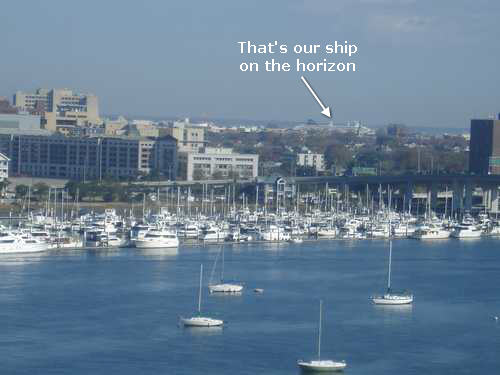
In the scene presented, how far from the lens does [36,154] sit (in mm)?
34844

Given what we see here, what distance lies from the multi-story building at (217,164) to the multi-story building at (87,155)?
348mm

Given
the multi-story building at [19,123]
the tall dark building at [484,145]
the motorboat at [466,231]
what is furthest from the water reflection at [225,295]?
the multi-story building at [19,123]

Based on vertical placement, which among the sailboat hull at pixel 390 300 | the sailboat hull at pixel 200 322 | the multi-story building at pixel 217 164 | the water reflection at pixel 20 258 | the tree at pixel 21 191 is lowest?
the sailboat hull at pixel 200 322

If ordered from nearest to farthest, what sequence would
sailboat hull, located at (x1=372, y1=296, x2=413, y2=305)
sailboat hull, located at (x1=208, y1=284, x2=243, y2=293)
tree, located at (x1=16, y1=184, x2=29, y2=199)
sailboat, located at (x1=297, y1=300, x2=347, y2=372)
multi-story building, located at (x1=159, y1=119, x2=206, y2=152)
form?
sailboat, located at (x1=297, y1=300, x2=347, y2=372), sailboat hull, located at (x1=372, y1=296, x2=413, y2=305), sailboat hull, located at (x1=208, y1=284, x2=243, y2=293), tree, located at (x1=16, y1=184, x2=29, y2=199), multi-story building, located at (x1=159, y1=119, x2=206, y2=152)

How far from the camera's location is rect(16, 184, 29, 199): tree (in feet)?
86.1

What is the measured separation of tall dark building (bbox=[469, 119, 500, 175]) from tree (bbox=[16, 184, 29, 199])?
35.7ft

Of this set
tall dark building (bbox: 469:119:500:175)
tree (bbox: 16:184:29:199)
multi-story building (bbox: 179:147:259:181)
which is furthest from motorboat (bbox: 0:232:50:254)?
tall dark building (bbox: 469:119:500:175)

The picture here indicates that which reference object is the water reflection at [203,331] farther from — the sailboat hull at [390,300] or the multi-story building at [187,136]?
the multi-story building at [187,136]

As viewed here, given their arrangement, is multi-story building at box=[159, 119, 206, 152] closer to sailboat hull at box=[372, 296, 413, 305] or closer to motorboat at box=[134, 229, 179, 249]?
motorboat at box=[134, 229, 179, 249]

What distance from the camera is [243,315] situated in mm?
13281

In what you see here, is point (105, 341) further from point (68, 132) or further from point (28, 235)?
point (68, 132)

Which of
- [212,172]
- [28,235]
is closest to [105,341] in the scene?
[28,235]

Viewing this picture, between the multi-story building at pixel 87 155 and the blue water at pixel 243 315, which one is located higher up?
the multi-story building at pixel 87 155

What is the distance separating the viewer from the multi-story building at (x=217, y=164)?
32969mm
